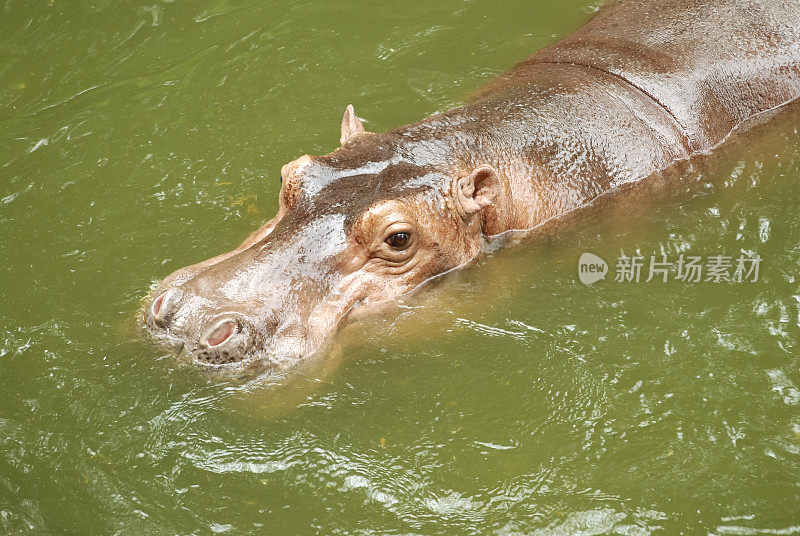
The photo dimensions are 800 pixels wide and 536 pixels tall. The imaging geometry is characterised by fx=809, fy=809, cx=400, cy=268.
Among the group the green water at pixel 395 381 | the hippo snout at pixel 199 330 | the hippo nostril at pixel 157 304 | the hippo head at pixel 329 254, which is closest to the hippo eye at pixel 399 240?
the hippo head at pixel 329 254

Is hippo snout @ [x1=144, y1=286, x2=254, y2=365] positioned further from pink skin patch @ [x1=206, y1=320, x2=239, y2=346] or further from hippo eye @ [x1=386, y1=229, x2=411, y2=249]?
hippo eye @ [x1=386, y1=229, x2=411, y2=249]

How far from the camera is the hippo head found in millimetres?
4297

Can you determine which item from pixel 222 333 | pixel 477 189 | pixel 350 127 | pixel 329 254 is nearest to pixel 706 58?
pixel 477 189

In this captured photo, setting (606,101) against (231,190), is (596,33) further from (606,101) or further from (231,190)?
(231,190)

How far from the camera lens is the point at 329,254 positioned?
4.63 meters

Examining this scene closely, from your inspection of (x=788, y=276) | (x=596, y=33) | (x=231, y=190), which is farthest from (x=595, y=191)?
(x=231, y=190)

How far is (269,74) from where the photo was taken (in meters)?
7.79

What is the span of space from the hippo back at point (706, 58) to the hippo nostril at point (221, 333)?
3402 millimetres

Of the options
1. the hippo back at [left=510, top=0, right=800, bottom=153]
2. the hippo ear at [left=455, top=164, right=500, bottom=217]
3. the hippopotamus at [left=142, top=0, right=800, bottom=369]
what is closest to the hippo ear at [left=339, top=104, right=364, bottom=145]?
the hippopotamus at [left=142, top=0, right=800, bottom=369]

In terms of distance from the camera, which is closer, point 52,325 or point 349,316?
point 349,316

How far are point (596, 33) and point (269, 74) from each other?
10.1 feet

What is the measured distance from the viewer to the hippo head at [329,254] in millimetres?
4297

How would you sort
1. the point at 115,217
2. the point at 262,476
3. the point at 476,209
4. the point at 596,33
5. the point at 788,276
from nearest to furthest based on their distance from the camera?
the point at 262,476, the point at 476,209, the point at 788,276, the point at 115,217, the point at 596,33

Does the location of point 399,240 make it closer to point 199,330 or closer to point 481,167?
point 481,167
